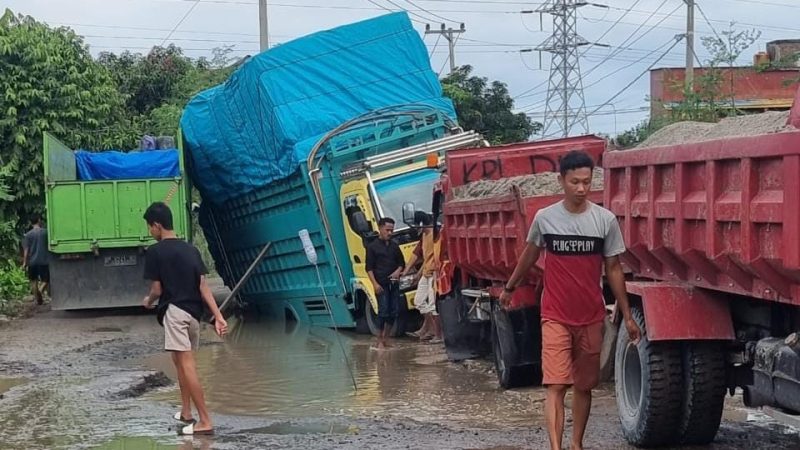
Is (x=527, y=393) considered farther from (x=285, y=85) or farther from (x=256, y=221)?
(x=256, y=221)

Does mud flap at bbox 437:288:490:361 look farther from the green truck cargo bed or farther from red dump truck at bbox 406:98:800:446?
the green truck cargo bed

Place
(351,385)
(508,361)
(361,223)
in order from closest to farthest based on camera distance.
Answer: (508,361) → (351,385) → (361,223)

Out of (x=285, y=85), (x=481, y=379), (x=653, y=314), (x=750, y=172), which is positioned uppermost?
(x=285, y=85)

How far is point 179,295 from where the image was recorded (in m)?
7.71

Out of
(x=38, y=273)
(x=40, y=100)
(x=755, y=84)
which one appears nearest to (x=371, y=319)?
(x=38, y=273)

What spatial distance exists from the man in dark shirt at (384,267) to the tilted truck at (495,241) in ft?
4.32

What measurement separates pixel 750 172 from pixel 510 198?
12.5 feet

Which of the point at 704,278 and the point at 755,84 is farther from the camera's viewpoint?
the point at 755,84

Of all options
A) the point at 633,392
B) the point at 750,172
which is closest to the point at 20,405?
the point at 633,392

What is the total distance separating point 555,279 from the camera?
20.2 ft

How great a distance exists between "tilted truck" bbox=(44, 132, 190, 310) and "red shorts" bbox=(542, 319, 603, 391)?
1128 centimetres

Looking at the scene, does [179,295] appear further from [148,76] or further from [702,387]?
[148,76]

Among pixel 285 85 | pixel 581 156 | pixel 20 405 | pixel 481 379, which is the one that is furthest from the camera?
pixel 285 85

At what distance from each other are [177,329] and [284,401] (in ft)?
6.85
